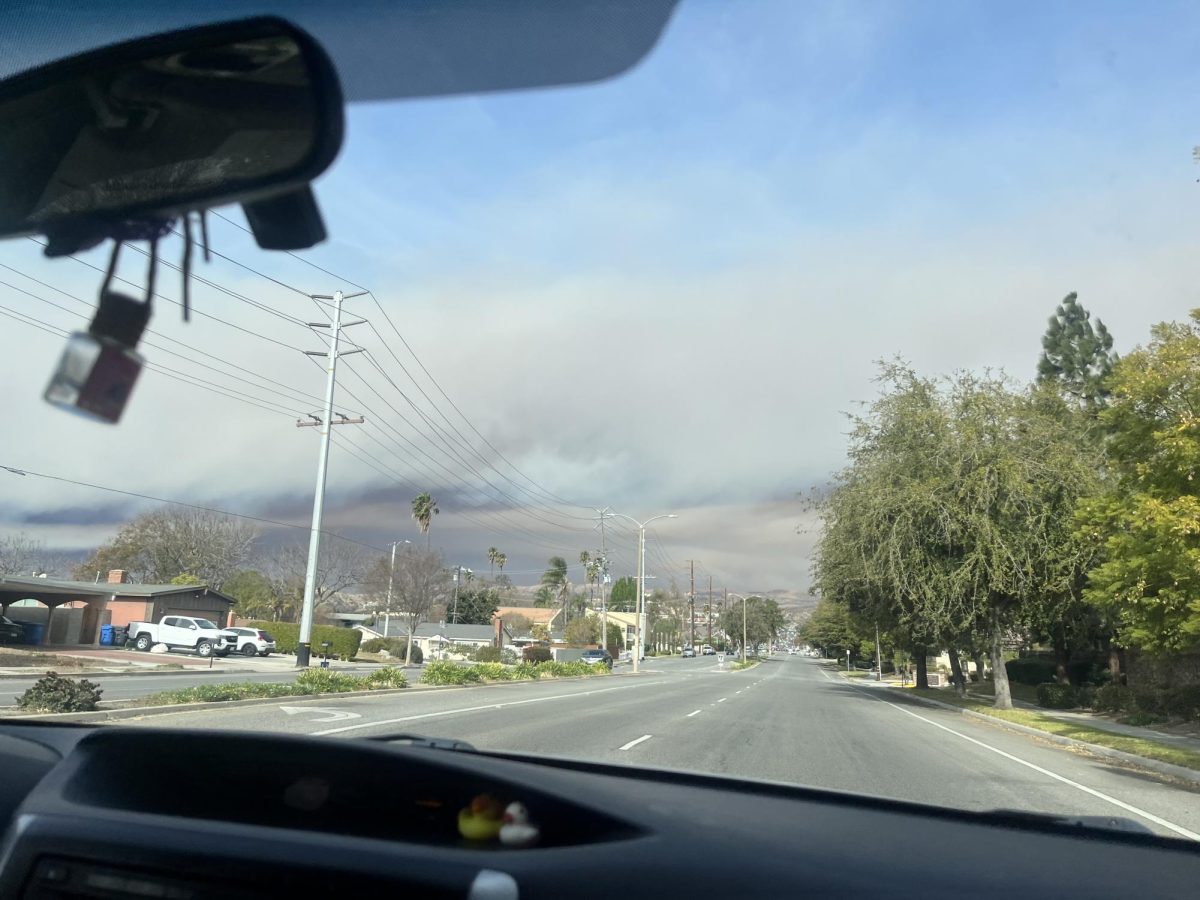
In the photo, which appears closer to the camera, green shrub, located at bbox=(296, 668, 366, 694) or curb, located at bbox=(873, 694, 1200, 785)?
curb, located at bbox=(873, 694, 1200, 785)

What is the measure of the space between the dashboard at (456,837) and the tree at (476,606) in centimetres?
10527

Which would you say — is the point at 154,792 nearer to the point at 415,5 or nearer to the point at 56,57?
the point at 56,57

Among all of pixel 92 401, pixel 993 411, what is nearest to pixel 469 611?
pixel 993 411

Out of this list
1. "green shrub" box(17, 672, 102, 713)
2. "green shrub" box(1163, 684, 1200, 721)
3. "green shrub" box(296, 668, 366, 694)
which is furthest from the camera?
"green shrub" box(1163, 684, 1200, 721)

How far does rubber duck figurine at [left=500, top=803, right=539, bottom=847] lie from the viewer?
1953 millimetres

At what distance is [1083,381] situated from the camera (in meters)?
48.9

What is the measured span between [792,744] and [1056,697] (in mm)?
25024

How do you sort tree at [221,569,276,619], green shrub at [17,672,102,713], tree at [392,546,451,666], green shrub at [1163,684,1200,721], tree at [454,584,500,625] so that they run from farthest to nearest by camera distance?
1. tree at [454,584,500,625]
2. tree at [221,569,276,619]
3. tree at [392,546,451,666]
4. green shrub at [1163,684,1200,721]
5. green shrub at [17,672,102,713]

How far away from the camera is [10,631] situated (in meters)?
39.6

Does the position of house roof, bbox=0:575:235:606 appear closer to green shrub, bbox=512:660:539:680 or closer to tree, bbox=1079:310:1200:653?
green shrub, bbox=512:660:539:680

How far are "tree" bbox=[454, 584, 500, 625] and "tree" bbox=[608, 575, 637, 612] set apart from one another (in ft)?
196

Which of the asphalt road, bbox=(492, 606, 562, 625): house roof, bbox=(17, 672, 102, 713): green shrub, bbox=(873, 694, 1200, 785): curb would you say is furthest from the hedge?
bbox=(492, 606, 562, 625): house roof

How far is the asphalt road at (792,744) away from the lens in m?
9.73

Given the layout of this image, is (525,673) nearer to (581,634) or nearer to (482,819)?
(482,819)
